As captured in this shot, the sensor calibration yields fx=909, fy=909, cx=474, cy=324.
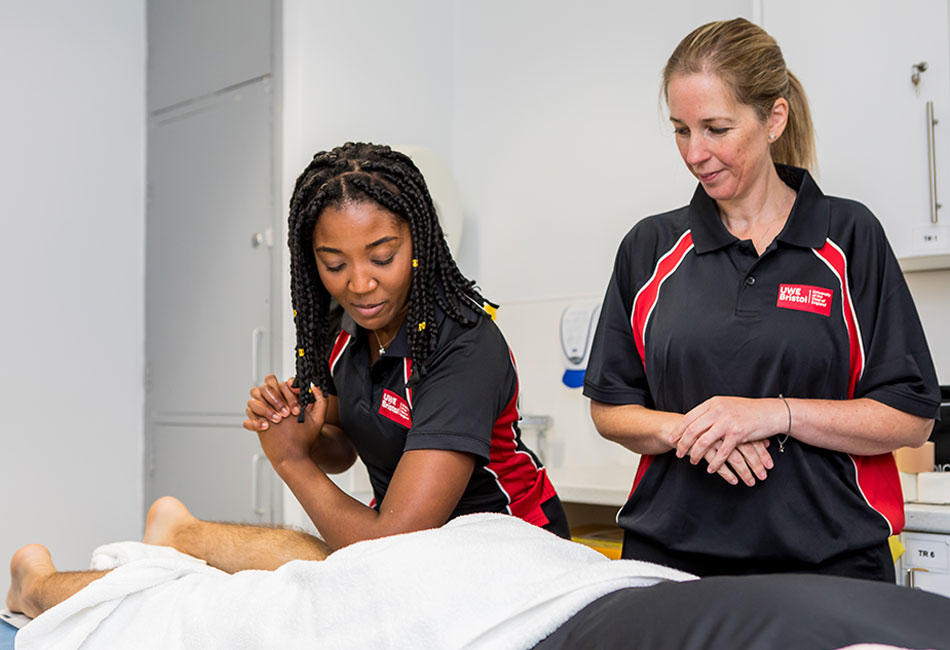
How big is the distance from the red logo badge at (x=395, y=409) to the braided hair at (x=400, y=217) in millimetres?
49

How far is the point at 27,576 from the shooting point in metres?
1.50

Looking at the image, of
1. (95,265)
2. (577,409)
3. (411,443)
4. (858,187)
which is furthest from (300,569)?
A: (95,265)

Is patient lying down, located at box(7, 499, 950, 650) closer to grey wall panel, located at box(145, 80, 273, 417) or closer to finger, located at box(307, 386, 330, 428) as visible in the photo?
finger, located at box(307, 386, 330, 428)

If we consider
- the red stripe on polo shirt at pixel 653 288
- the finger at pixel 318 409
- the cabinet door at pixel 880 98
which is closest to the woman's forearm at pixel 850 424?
the red stripe on polo shirt at pixel 653 288

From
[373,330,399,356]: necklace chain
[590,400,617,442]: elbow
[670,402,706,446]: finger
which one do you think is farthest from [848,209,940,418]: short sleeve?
[373,330,399,356]: necklace chain

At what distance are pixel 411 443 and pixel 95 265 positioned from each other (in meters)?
2.17

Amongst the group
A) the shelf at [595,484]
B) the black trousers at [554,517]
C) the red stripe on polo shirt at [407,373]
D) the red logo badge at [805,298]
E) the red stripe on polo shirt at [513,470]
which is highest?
the red logo badge at [805,298]

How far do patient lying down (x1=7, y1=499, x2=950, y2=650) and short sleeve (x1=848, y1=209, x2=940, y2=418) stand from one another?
1.47 ft

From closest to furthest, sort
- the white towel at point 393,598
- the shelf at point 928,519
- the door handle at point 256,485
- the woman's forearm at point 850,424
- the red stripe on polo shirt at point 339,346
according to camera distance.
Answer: the white towel at point 393,598
the woman's forearm at point 850,424
the red stripe on polo shirt at point 339,346
the shelf at point 928,519
the door handle at point 256,485

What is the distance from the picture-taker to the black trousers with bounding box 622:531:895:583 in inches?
45.9

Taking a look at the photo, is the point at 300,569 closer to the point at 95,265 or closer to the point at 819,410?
the point at 819,410

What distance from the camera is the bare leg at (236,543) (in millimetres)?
1433

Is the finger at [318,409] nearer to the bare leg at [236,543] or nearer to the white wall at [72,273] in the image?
the bare leg at [236,543]

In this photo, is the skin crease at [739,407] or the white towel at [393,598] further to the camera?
the skin crease at [739,407]
